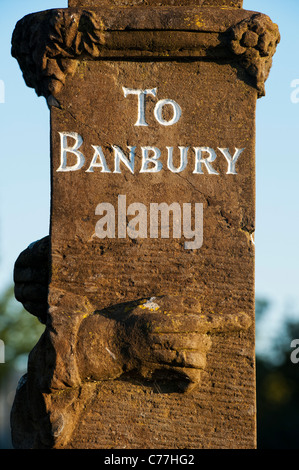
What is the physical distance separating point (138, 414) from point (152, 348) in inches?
15.2

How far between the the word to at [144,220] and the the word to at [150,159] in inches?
7.3

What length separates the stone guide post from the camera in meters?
3.85

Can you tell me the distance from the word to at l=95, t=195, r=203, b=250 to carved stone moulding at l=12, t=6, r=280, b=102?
28.3 inches

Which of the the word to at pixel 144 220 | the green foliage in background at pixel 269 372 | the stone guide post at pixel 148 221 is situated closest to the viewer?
the stone guide post at pixel 148 221

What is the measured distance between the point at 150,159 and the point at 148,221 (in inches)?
13.1

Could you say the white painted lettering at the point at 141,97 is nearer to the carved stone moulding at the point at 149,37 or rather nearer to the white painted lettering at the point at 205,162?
the carved stone moulding at the point at 149,37

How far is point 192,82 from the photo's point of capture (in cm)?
409

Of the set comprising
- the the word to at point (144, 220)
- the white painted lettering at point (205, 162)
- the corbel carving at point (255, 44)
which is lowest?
the the word to at point (144, 220)

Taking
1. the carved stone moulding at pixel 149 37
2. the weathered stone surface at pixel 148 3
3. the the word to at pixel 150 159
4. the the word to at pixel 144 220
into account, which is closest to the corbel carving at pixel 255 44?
the carved stone moulding at pixel 149 37

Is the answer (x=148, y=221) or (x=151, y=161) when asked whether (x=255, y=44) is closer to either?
(x=151, y=161)

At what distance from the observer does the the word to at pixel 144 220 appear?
158 inches

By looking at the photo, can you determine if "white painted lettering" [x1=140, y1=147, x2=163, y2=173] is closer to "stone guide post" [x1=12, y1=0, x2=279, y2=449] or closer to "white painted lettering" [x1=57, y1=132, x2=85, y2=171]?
"stone guide post" [x1=12, y1=0, x2=279, y2=449]

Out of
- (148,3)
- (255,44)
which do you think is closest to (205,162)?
(255,44)
